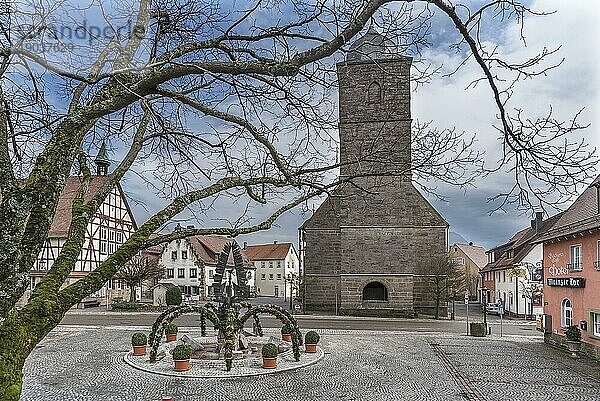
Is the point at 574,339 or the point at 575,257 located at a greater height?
the point at 575,257

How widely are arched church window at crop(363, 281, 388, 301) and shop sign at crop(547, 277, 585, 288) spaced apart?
14185mm

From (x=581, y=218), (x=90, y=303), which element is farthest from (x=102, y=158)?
(x=90, y=303)

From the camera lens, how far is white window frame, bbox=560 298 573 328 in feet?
70.4

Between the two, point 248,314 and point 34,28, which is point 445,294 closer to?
point 248,314

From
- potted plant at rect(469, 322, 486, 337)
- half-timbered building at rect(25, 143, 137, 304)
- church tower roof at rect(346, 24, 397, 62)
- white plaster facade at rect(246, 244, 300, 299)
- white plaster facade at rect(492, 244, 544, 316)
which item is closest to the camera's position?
church tower roof at rect(346, 24, 397, 62)

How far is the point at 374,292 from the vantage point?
3697cm

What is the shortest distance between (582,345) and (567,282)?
2373mm

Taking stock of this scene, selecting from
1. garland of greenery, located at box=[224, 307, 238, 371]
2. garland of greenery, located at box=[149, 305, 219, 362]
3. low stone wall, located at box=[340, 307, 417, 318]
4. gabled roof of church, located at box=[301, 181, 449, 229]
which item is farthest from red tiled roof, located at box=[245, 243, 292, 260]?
garland of greenery, located at box=[224, 307, 238, 371]

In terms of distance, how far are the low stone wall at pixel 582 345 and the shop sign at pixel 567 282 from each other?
1.92 m

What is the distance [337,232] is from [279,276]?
43.6 metres

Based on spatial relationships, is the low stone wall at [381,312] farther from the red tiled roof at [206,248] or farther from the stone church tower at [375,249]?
the red tiled roof at [206,248]

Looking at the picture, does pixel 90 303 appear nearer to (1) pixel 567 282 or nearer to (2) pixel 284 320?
(2) pixel 284 320

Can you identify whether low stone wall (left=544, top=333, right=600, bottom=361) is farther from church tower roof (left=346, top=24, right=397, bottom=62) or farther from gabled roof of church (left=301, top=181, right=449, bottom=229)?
church tower roof (left=346, top=24, right=397, bottom=62)

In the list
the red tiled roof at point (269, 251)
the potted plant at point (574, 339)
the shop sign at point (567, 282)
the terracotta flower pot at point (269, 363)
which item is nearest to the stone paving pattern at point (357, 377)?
the potted plant at point (574, 339)
